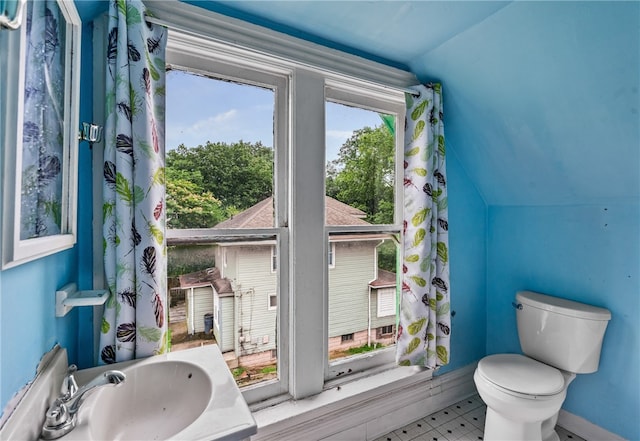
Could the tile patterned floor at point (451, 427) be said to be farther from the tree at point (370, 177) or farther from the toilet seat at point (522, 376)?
the tree at point (370, 177)

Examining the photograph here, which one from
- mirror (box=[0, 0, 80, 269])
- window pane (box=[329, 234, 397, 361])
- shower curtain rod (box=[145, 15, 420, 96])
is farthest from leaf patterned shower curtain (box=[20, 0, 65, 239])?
window pane (box=[329, 234, 397, 361])

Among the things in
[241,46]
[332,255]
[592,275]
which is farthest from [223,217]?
[592,275]

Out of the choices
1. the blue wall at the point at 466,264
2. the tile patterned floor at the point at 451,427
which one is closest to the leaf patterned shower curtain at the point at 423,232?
the blue wall at the point at 466,264

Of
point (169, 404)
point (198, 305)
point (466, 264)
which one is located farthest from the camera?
point (466, 264)

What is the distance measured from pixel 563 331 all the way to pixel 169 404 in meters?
1.85

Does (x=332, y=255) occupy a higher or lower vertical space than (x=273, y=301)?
higher

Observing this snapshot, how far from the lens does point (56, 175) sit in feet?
2.80

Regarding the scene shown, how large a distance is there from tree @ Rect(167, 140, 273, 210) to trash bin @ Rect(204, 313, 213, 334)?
0.50m

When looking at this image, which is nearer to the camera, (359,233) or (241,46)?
(241,46)

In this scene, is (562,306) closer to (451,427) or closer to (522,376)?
(522,376)

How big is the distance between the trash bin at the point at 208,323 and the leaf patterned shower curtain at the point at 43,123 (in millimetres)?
718

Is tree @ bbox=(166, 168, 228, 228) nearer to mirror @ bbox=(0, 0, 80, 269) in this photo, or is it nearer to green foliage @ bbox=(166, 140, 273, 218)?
green foliage @ bbox=(166, 140, 273, 218)

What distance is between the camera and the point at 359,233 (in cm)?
178

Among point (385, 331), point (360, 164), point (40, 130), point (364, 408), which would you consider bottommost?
point (364, 408)
